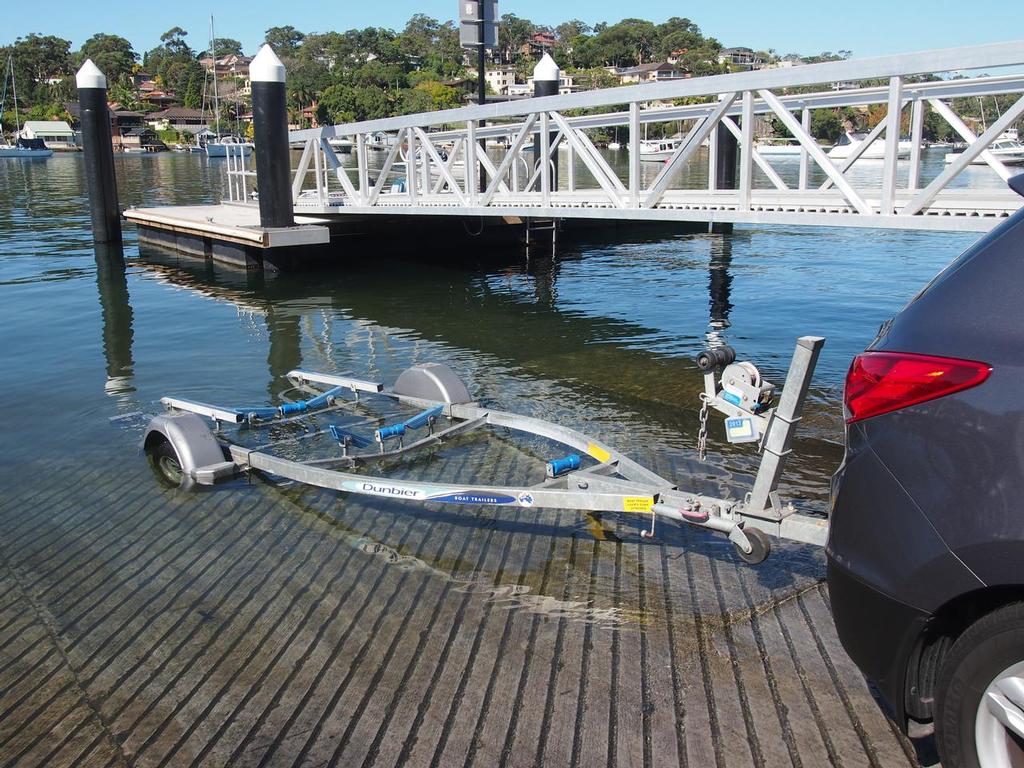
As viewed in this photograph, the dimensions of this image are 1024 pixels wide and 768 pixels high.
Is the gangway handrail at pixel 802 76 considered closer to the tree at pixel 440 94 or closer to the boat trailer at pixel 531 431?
the boat trailer at pixel 531 431

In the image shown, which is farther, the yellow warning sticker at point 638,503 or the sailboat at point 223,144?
the sailboat at point 223,144

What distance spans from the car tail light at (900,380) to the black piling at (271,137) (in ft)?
48.2

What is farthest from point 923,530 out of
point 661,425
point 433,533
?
point 661,425

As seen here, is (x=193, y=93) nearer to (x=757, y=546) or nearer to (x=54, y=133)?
(x=54, y=133)

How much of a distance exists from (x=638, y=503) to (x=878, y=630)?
63.4 inches

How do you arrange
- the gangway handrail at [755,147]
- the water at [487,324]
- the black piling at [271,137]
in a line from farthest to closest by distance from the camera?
the black piling at [271,137] < the water at [487,324] < the gangway handrail at [755,147]

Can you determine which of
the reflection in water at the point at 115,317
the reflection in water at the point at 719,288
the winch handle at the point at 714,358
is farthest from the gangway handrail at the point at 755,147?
the reflection in water at the point at 115,317

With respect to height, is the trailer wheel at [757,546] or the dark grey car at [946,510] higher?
the dark grey car at [946,510]

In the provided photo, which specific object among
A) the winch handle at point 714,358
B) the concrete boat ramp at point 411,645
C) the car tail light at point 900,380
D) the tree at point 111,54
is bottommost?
the concrete boat ramp at point 411,645

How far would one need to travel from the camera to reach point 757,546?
365cm

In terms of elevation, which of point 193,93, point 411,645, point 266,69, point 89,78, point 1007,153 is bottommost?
point 411,645

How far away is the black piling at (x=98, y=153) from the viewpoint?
20.1m

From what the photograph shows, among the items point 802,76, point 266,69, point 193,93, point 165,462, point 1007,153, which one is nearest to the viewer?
point 165,462

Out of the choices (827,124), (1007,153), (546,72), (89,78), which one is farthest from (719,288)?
(827,124)
